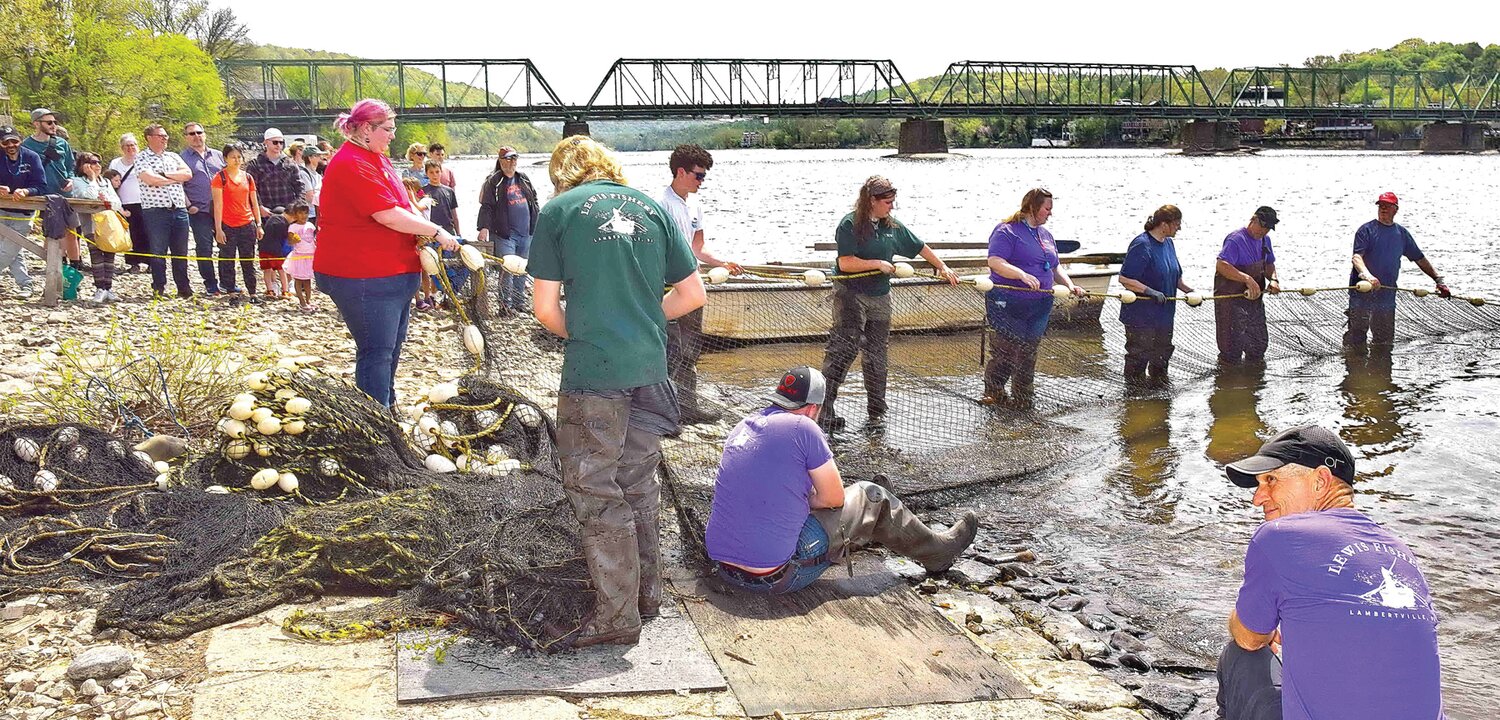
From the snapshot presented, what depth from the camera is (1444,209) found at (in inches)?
1850

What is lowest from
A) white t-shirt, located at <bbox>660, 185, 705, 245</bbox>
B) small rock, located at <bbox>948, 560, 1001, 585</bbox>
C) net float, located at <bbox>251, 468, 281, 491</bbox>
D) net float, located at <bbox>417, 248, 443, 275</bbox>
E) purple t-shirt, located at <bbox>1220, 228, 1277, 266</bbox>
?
small rock, located at <bbox>948, 560, 1001, 585</bbox>

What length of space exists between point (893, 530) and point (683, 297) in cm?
153

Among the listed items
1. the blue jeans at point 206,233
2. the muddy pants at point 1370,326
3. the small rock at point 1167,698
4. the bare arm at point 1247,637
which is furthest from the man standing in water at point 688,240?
the blue jeans at point 206,233

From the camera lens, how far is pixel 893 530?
547 centimetres

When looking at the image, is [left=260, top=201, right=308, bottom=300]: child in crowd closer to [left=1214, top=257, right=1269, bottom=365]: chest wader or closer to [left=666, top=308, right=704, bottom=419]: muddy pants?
[left=666, top=308, right=704, bottom=419]: muddy pants

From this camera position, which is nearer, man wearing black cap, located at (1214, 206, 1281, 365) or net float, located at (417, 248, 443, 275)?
net float, located at (417, 248, 443, 275)

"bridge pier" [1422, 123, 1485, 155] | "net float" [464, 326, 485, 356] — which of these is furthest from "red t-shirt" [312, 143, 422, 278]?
"bridge pier" [1422, 123, 1485, 155]

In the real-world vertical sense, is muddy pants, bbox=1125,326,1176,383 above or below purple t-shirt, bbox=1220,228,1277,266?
below

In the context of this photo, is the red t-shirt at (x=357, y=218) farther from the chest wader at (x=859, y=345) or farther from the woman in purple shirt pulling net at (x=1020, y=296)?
the woman in purple shirt pulling net at (x=1020, y=296)

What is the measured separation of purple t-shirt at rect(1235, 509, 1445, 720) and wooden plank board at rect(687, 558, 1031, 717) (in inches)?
54.5

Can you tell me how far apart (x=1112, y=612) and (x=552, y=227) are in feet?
9.94

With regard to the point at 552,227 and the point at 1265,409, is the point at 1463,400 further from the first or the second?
the point at 552,227

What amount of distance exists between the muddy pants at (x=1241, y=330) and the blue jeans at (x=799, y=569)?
6.74 meters

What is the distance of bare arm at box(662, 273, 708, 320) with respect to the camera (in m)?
4.65
